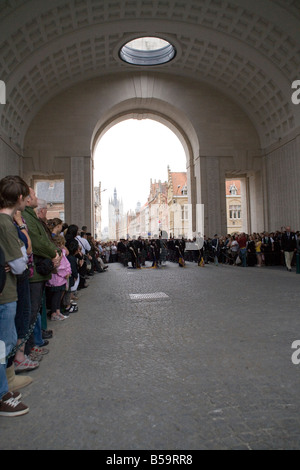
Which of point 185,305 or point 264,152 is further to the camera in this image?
point 264,152

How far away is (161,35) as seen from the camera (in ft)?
74.8

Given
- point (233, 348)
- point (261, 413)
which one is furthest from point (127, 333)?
point (261, 413)

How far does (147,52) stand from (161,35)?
15.1 feet

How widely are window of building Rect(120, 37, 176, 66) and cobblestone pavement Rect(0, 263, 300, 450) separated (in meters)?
25.4

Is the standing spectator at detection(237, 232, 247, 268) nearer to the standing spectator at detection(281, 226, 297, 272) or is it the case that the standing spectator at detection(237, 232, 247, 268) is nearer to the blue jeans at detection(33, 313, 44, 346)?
the standing spectator at detection(281, 226, 297, 272)

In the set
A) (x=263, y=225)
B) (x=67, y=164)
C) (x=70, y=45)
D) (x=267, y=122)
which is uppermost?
(x=70, y=45)

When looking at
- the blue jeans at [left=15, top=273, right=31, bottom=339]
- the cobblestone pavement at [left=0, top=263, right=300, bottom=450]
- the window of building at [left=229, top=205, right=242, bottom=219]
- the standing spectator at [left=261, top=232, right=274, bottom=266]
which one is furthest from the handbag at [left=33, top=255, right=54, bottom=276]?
the window of building at [left=229, top=205, right=242, bottom=219]

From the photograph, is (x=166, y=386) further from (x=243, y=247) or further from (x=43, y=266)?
(x=243, y=247)

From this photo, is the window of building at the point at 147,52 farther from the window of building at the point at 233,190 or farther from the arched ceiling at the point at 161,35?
the window of building at the point at 233,190

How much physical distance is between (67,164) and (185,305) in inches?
869

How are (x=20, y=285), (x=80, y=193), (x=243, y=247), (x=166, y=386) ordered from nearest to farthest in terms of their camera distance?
(x=166, y=386) → (x=20, y=285) → (x=243, y=247) → (x=80, y=193)

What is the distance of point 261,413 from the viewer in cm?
268

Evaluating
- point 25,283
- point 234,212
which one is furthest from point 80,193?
point 234,212

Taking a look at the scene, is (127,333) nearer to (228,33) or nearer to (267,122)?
(228,33)
